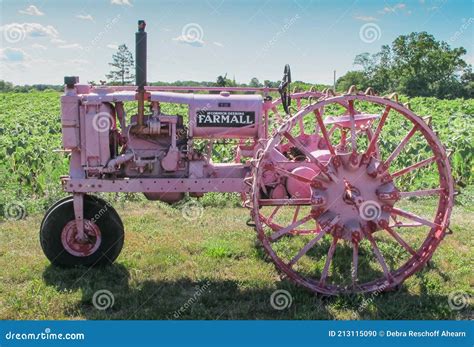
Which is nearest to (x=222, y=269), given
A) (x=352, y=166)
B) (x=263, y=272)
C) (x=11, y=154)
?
(x=263, y=272)

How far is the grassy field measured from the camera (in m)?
4.68

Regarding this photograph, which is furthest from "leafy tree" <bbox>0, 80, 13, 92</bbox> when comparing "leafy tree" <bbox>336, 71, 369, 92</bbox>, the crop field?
the crop field

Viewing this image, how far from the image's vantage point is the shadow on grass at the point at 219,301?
464 cm

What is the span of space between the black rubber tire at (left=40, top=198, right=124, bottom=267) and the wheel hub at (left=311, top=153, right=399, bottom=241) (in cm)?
207

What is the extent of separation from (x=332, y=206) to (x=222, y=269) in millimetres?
1478

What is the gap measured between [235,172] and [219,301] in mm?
1337

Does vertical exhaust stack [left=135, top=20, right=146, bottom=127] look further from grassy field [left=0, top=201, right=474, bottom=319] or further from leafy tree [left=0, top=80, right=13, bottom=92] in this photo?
leafy tree [left=0, top=80, right=13, bottom=92]

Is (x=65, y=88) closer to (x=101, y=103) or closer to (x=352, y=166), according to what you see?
(x=101, y=103)

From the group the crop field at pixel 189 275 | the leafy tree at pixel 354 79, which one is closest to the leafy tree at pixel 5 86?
the leafy tree at pixel 354 79

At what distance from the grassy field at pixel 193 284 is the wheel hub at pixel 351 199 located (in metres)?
0.66

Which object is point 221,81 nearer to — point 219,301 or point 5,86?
point 219,301

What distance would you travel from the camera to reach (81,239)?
5.40m

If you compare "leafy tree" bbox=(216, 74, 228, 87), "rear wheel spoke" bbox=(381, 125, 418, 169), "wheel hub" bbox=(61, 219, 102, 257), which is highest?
"leafy tree" bbox=(216, 74, 228, 87)

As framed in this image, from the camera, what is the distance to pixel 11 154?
1009 cm
